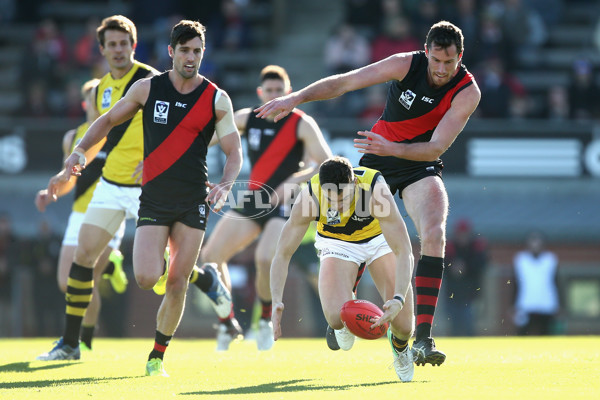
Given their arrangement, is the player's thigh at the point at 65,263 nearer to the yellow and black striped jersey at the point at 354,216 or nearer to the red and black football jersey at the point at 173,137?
the red and black football jersey at the point at 173,137

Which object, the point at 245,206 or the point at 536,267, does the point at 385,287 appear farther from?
the point at 536,267

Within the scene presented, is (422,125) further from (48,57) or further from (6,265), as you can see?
(48,57)

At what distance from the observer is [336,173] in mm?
7441

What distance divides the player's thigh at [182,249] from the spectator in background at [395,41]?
1109 centimetres

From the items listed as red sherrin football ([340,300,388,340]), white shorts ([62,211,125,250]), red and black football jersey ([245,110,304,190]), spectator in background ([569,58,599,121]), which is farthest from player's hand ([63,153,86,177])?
spectator in background ([569,58,599,121])

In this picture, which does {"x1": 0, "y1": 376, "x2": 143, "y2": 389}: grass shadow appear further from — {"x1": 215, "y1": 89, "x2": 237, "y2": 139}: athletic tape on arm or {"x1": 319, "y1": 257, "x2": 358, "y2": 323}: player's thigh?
{"x1": 215, "y1": 89, "x2": 237, "y2": 139}: athletic tape on arm

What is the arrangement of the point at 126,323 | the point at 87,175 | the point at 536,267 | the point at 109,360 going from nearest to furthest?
1. the point at 109,360
2. the point at 87,175
3. the point at 536,267
4. the point at 126,323

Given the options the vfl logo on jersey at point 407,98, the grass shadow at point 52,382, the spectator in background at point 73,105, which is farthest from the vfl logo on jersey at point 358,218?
the spectator in background at point 73,105

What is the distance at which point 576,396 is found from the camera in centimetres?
640

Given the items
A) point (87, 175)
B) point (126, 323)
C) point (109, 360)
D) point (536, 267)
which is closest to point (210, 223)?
point (126, 323)

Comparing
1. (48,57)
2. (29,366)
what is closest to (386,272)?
(29,366)

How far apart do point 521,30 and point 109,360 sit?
12.6m

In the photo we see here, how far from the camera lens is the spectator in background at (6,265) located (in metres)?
16.9

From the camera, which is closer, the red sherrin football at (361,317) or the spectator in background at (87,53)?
the red sherrin football at (361,317)
